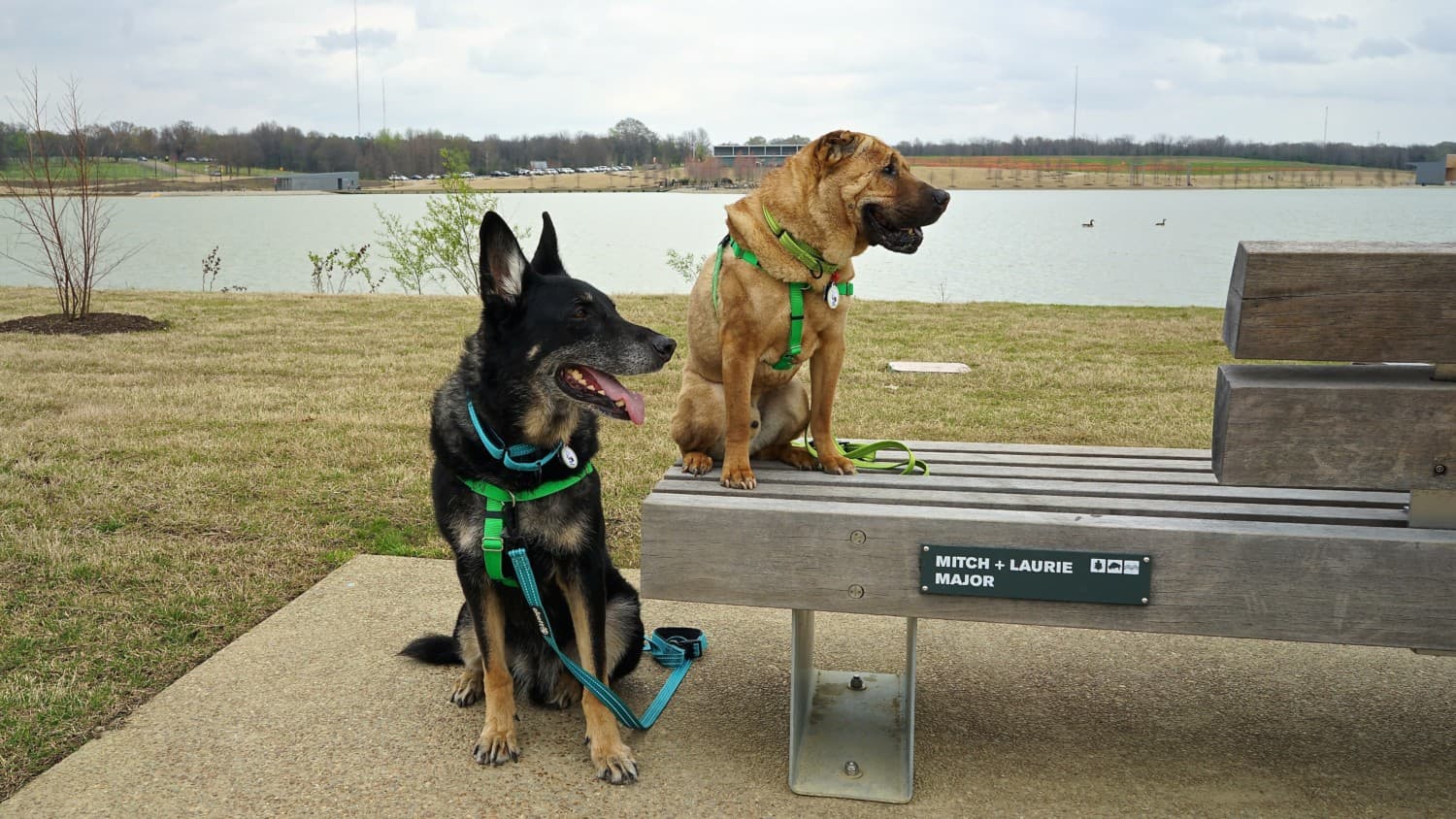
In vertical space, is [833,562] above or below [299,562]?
above

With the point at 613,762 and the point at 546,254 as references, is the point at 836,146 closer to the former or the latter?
the point at 546,254

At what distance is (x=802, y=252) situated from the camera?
3.63 metres

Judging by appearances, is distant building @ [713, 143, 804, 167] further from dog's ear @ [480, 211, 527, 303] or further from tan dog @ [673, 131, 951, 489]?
dog's ear @ [480, 211, 527, 303]

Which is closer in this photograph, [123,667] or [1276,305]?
[1276,305]

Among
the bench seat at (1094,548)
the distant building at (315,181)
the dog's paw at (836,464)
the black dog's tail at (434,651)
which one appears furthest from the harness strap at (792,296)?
the distant building at (315,181)

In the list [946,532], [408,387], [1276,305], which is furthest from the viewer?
[408,387]

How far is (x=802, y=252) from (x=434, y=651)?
2.15 metres

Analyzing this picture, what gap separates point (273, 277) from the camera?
65.9 ft

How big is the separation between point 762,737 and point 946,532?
1120 mm

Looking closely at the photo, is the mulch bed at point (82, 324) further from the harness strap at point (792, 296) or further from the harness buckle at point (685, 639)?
the harness strap at point (792, 296)

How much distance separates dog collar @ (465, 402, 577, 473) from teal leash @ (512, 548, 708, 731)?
0.90 ft

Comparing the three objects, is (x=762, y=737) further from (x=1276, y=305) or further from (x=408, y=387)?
(x=408, y=387)

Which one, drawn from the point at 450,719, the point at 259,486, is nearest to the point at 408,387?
the point at 259,486

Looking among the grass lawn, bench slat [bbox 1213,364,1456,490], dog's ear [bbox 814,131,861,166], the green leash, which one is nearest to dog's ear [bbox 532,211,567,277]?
dog's ear [bbox 814,131,861,166]
